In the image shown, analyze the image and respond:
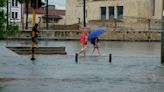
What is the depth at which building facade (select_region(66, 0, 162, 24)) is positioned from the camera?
11166cm

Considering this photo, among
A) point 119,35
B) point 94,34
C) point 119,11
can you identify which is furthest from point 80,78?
point 119,11

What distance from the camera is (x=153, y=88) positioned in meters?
16.6

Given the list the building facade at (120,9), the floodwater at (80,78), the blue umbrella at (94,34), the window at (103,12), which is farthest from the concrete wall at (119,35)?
the floodwater at (80,78)

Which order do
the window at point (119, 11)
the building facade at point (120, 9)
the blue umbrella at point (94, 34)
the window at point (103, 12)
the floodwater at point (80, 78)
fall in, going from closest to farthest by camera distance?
1. the floodwater at point (80, 78)
2. the blue umbrella at point (94, 34)
3. the building facade at point (120, 9)
4. the window at point (119, 11)
5. the window at point (103, 12)

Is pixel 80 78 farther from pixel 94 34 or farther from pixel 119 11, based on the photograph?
pixel 119 11

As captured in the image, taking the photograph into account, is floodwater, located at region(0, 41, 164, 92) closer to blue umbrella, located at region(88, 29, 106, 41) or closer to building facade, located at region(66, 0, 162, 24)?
blue umbrella, located at region(88, 29, 106, 41)

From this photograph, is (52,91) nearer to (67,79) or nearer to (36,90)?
(36,90)

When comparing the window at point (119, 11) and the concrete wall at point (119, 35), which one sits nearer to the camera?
the concrete wall at point (119, 35)

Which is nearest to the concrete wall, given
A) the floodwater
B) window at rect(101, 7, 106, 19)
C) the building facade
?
the building facade

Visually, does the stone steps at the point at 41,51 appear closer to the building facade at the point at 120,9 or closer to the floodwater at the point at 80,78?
the floodwater at the point at 80,78

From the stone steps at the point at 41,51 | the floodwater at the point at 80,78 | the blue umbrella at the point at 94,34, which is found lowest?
the stone steps at the point at 41,51

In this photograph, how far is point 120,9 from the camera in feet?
388

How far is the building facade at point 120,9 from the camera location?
111656mm

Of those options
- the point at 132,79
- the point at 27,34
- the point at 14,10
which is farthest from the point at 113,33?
the point at 132,79
